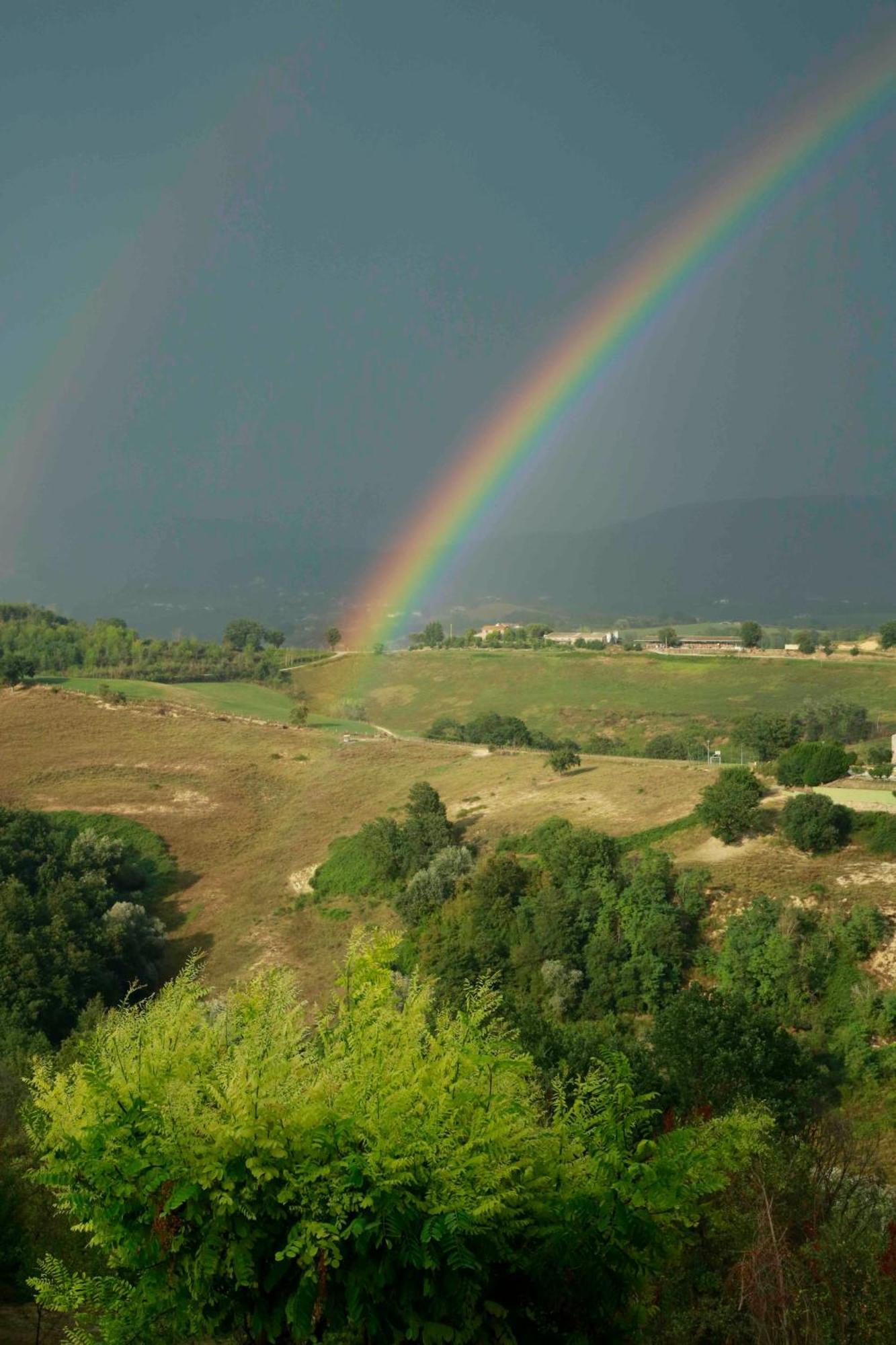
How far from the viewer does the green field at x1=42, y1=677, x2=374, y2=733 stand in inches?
3219

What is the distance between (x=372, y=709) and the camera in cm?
10919

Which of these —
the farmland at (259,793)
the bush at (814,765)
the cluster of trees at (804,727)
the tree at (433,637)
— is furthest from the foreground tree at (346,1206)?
the tree at (433,637)

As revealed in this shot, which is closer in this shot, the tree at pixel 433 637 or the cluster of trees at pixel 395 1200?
the cluster of trees at pixel 395 1200

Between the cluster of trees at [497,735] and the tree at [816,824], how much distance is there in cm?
3784

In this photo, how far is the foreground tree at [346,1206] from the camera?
7281 mm

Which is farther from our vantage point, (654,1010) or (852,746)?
(852,746)

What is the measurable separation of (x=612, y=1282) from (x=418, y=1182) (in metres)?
1.71

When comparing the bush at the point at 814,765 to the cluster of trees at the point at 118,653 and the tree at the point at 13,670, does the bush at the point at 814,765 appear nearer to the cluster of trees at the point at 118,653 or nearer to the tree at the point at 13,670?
the tree at the point at 13,670

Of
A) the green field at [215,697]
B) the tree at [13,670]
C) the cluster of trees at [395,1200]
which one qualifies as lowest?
the cluster of trees at [395,1200]

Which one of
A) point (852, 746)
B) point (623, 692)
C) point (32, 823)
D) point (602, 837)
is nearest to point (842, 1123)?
point (602, 837)

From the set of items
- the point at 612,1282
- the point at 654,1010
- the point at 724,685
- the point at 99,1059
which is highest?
the point at 724,685

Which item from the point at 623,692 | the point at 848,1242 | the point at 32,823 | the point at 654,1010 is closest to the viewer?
the point at 848,1242

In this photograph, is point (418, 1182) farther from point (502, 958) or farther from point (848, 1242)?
point (502, 958)

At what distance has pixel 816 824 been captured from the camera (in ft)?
112
